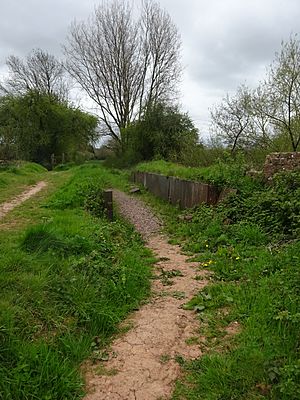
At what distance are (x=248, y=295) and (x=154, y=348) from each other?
52.7 inches

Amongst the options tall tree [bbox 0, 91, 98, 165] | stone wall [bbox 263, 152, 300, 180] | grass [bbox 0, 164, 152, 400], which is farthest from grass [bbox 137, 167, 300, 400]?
tall tree [bbox 0, 91, 98, 165]

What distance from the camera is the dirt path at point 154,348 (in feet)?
8.70

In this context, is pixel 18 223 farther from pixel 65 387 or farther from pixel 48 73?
pixel 48 73

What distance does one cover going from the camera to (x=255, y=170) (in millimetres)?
8305

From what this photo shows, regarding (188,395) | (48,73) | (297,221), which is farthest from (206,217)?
(48,73)

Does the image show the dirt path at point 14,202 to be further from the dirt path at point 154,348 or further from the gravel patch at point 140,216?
the dirt path at point 154,348

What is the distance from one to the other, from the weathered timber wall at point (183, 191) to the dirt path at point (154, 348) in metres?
3.53

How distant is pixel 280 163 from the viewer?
7.46m

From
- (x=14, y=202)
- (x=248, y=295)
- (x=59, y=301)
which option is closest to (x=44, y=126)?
(x=14, y=202)

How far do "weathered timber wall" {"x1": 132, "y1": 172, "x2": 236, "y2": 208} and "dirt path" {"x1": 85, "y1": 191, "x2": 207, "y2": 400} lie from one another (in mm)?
3525

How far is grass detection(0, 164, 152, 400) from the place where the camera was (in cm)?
261

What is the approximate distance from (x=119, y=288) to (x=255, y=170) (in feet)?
17.8

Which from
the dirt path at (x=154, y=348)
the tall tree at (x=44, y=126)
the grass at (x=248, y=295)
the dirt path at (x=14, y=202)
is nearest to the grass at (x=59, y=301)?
the dirt path at (x=154, y=348)

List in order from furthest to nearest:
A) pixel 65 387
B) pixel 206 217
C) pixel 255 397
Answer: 1. pixel 206 217
2. pixel 65 387
3. pixel 255 397
